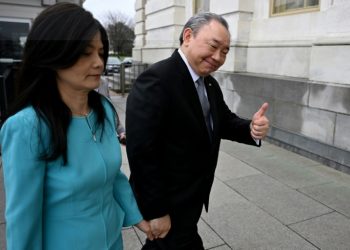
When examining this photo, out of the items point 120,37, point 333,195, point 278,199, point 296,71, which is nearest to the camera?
point 278,199

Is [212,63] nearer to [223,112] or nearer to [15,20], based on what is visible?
[223,112]

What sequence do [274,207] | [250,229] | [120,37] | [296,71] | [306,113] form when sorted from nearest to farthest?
1. [250,229]
2. [274,207]
3. [306,113]
4. [296,71]
5. [120,37]

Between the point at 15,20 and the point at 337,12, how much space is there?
30.8 feet

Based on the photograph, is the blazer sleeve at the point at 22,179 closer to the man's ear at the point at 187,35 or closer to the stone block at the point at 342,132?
the man's ear at the point at 187,35

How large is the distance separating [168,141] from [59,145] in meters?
0.84

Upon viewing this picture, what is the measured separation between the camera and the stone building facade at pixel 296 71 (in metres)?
5.14

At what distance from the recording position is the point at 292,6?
266 inches

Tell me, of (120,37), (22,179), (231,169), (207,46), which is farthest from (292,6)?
(120,37)

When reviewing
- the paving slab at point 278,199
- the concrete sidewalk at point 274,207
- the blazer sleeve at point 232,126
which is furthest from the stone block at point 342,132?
the blazer sleeve at point 232,126

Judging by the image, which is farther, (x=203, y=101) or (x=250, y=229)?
(x=250, y=229)

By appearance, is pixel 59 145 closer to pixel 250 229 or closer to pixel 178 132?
pixel 178 132

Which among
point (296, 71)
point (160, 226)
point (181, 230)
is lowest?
point (181, 230)

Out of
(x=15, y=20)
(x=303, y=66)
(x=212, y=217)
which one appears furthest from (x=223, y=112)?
(x=15, y=20)

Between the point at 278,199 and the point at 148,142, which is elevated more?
the point at 148,142
